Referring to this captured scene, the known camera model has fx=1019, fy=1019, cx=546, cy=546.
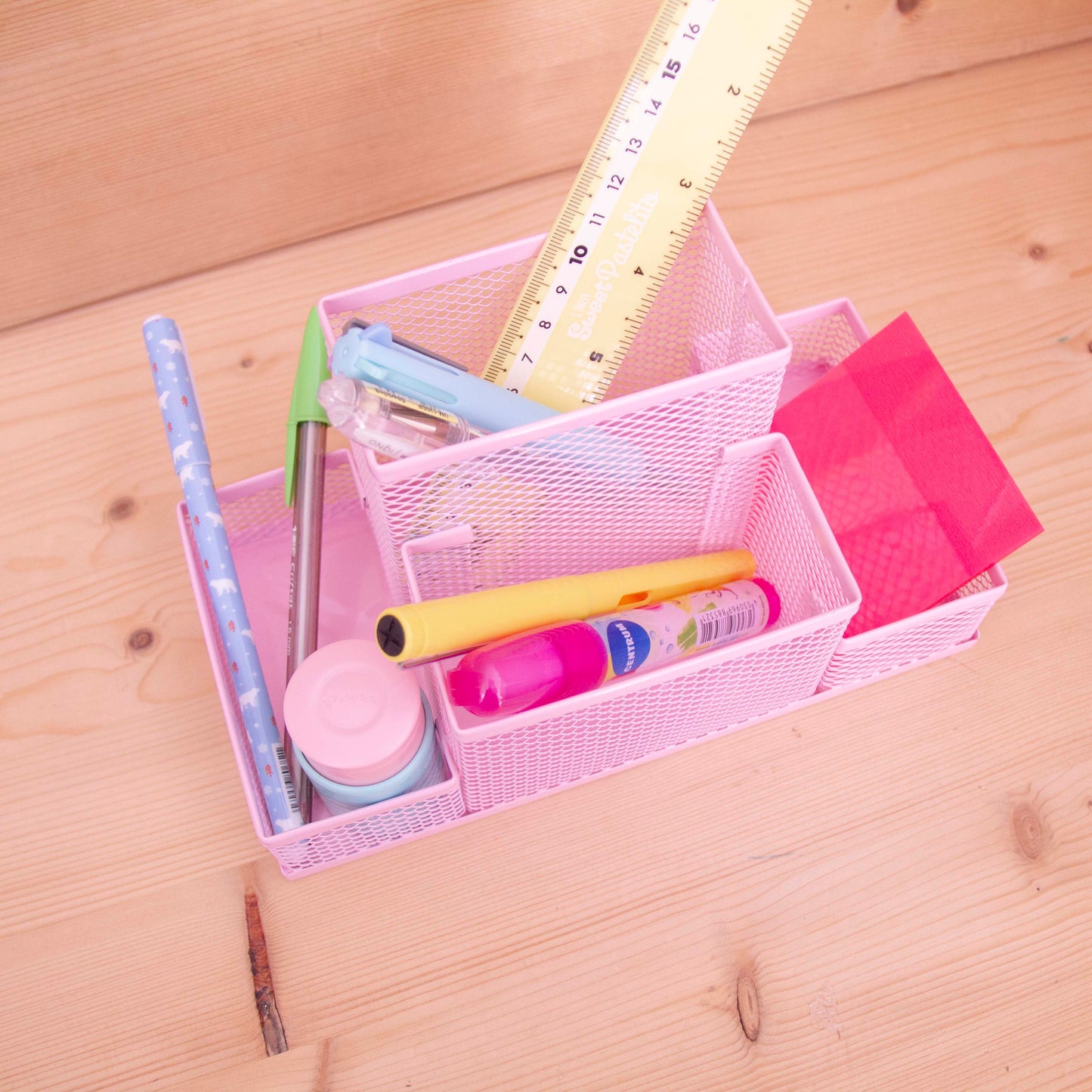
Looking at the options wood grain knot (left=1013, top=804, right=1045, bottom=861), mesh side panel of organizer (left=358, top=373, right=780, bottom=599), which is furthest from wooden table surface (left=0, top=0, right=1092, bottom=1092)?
mesh side panel of organizer (left=358, top=373, right=780, bottom=599)

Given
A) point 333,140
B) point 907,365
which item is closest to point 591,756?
point 907,365

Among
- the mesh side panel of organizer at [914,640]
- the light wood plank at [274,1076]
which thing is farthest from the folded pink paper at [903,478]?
the light wood plank at [274,1076]

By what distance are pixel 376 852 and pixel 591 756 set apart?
0.10 m

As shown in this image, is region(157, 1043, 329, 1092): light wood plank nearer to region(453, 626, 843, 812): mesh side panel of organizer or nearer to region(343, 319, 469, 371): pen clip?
region(453, 626, 843, 812): mesh side panel of organizer

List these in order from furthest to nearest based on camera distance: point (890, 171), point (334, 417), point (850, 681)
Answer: point (890, 171) < point (850, 681) < point (334, 417)

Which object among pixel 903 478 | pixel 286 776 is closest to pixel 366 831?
pixel 286 776

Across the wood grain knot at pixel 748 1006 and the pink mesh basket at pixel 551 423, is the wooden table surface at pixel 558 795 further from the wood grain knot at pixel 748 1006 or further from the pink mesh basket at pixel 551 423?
the pink mesh basket at pixel 551 423

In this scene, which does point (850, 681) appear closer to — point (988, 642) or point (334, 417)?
point (988, 642)

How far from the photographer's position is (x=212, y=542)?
415 millimetres

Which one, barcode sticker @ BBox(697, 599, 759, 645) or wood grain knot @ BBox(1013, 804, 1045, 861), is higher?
barcode sticker @ BBox(697, 599, 759, 645)

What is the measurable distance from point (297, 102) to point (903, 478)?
1.11 feet

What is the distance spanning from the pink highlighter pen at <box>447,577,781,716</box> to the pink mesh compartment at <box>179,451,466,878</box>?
5 centimetres

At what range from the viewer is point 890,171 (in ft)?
1.89

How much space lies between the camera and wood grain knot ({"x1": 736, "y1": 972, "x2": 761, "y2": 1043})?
1.28 feet
